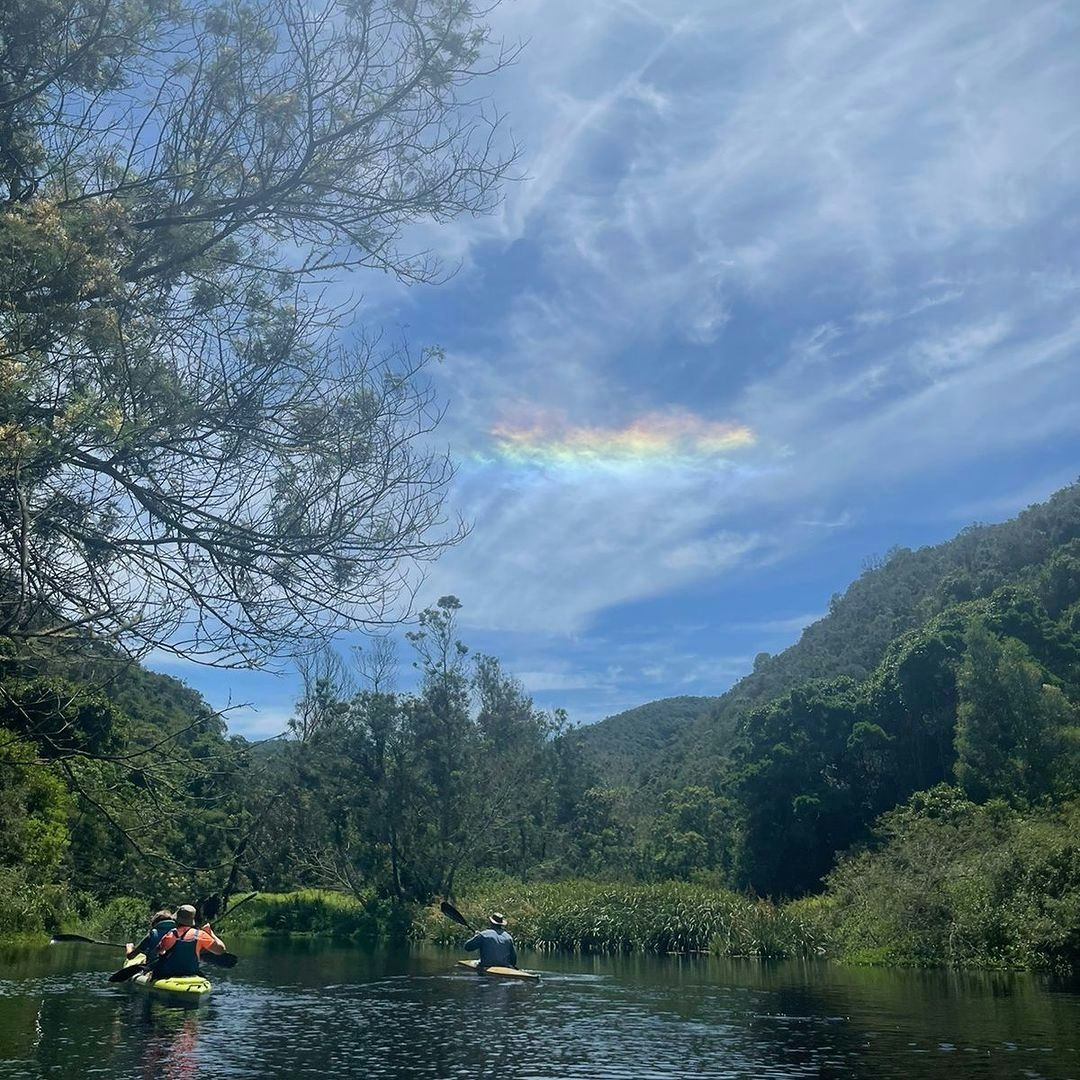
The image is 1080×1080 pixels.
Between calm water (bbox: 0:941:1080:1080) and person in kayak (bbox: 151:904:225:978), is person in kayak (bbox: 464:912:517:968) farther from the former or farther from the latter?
person in kayak (bbox: 151:904:225:978)

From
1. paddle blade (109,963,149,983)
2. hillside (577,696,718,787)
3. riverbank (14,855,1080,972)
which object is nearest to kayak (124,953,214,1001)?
paddle blade (109,963,149,983)

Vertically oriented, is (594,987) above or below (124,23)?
below

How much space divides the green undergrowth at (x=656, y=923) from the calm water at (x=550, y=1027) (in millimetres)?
7469

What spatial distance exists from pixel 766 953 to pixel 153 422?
29.8m

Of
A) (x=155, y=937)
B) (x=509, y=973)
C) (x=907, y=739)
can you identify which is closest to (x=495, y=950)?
(x=509, y=973)

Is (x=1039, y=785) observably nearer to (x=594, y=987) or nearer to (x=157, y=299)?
(x=594, y=987)

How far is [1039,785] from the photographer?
39875 mm

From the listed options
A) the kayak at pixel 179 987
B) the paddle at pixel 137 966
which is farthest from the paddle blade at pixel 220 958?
the kayak at pixel 179 987

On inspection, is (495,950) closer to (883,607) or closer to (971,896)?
(971,896)

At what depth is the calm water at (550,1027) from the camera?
12039 millimetres

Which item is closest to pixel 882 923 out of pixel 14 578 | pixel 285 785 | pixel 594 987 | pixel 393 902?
pixel 594 987

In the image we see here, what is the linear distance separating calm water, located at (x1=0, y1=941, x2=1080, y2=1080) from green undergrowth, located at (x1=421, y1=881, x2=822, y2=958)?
24.5 feet

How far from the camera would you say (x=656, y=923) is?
34500 mm

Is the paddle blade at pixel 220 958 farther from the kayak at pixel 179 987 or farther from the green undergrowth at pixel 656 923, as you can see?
the green undergrowth at pixel 656 923
